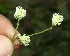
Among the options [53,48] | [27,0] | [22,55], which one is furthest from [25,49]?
[27,0]

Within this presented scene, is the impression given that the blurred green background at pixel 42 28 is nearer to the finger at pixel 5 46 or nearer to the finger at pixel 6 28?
the finger at pixel 6 28

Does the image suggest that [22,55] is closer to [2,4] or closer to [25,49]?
[25,49]

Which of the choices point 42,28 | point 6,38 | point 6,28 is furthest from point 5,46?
point 42,28

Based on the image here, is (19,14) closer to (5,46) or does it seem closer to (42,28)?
(5,46)

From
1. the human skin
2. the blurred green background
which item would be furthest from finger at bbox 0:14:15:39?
the blurred green background

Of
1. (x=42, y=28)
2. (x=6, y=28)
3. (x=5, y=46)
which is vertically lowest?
(x=5, y=46)

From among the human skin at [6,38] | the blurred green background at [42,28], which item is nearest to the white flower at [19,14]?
the human skin at [6,38]
